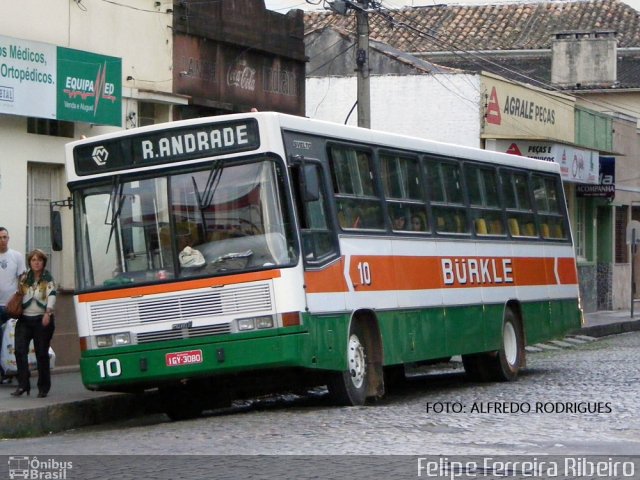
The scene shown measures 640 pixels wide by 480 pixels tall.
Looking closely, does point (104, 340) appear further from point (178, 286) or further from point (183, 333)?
point (178, 286)

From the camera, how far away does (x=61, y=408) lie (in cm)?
1542

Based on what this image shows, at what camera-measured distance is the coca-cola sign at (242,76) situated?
2484 centimetres

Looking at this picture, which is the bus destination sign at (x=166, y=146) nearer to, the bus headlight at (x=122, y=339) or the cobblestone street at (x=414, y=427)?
the bus headlight at (x=122, y=339)

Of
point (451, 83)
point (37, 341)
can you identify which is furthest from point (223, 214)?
point (451, 83)

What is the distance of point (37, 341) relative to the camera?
16.3 meters

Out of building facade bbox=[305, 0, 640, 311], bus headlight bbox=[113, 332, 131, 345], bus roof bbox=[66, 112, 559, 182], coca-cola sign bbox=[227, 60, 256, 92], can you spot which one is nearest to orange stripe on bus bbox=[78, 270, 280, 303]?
bus headlight bbox=[113, 332, 131, 345]

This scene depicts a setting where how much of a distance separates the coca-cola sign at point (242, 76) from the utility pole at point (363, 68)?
7.01ft

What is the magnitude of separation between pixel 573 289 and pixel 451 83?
37.6 feet

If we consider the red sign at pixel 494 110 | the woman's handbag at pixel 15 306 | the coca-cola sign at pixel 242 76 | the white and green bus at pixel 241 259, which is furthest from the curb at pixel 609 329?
the woman's handbag at pixel 15 306

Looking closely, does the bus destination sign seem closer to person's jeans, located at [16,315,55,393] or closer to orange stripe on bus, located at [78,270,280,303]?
orange stripe on bus, located at [78,270,280,303]

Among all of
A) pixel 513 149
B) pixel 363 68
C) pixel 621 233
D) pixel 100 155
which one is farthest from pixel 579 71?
pixel 100 155

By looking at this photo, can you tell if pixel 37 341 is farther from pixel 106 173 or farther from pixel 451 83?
pixel 451 83

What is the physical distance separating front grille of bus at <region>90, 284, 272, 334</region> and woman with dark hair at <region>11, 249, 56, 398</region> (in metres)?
1.68

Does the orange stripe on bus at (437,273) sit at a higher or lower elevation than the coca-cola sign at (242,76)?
lower
